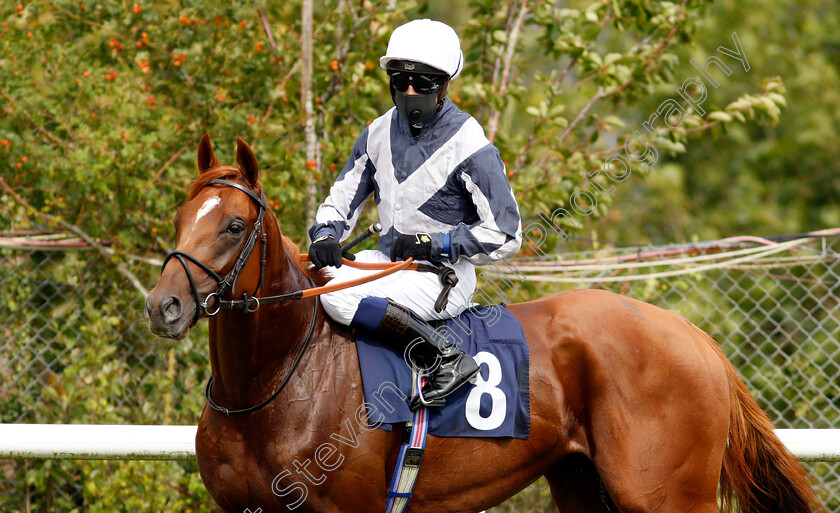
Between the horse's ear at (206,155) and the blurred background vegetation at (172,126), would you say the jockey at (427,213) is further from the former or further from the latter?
the blurred background vegetation at (172,126)

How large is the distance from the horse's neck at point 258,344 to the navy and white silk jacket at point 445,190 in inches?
16.3

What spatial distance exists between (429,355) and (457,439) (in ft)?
1.25

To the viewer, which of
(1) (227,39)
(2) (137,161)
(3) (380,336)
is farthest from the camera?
(1) (227,39)

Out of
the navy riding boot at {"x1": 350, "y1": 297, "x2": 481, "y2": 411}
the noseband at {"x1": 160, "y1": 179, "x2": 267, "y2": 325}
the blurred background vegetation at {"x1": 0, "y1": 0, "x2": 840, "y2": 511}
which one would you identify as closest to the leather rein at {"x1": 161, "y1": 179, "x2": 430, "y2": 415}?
the noseband at {"x1": 160, "y1": 179, "x2": 267, "y2": 325}

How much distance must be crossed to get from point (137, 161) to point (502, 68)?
2.62 m

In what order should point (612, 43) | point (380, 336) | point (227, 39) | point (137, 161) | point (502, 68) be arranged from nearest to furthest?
point (380, 336) → point (137, 161) → point (227, 39) → point (502, 68) → point (612, 43)

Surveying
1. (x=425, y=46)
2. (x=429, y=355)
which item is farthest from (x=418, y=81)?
(x=429, y=355)

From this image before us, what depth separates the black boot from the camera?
3314 millimetres

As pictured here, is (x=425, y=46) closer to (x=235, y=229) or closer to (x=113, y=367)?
(x=235, y=229)

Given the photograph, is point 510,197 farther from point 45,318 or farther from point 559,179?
point 45,318

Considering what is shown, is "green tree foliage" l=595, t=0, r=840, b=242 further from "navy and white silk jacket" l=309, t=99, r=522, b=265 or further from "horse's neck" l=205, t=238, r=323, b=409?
"horse's neck" l=205, t=238, r=323, b=409

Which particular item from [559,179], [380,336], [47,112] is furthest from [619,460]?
[47,112]

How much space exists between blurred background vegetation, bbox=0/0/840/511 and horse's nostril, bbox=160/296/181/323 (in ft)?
6.47

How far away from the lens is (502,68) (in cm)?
605
